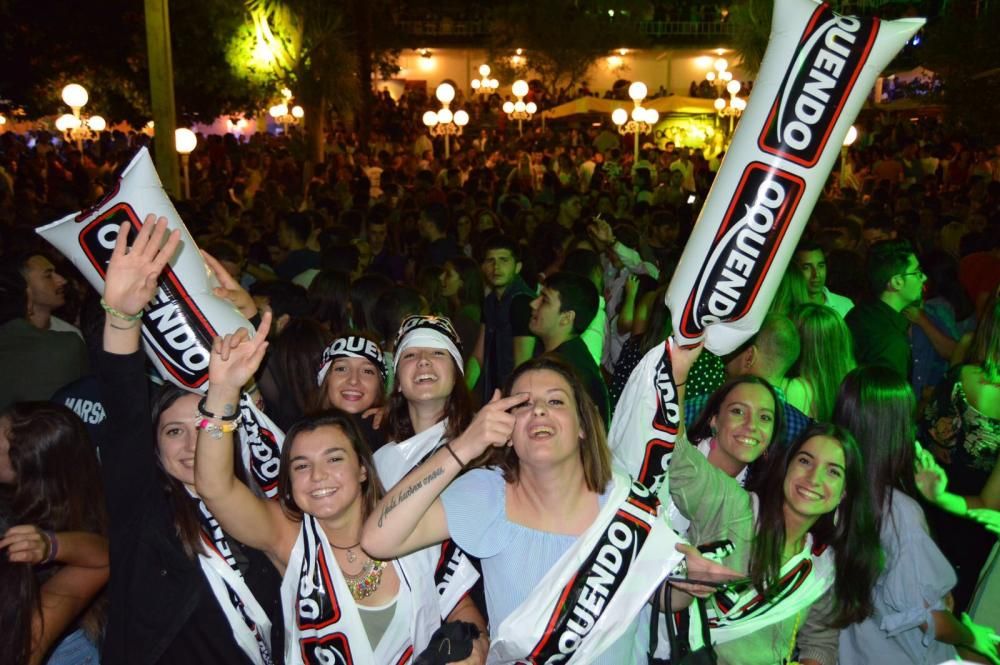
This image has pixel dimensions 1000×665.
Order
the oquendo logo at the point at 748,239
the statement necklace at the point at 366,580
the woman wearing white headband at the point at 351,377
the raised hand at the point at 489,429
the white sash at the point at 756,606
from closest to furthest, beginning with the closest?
the raised hand at the point at 489,429 → the statement necklace at the point at 366,580 → the oquendo logo at the point at 748,239 → the white sash at the point at 756,606 → the woman wearing white headband at the point at 351,377

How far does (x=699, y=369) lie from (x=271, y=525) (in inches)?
93.7

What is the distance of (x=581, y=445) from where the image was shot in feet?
9.67

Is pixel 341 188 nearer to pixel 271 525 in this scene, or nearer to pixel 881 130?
pixel 271 525

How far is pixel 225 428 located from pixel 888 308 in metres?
4.27

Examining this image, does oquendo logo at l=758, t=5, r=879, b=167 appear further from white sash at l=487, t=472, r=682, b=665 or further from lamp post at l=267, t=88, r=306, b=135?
lamp post at l=267, t=88, r=306, b=135

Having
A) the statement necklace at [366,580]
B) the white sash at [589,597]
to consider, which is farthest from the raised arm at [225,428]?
the white sash at [589,597]

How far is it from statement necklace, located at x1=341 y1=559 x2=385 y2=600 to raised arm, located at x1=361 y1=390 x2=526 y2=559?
0.86 feet

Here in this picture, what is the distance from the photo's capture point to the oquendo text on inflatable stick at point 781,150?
3.06m

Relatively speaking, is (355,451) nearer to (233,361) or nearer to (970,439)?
(233,361)

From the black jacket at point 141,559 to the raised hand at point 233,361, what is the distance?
0.23 meters

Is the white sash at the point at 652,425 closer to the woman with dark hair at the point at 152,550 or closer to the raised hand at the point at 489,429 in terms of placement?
the raised hand at the point at 489,429

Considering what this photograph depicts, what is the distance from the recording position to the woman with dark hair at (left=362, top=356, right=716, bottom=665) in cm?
275

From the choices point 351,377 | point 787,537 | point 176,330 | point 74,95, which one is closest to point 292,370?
point 351,377

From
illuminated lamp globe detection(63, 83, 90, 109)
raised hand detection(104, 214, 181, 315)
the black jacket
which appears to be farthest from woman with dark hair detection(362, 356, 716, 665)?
illuminated lamp globe detection(63, 83, 90, 109)
